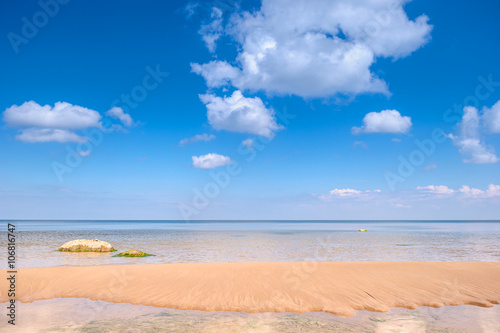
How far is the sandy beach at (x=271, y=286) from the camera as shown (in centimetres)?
1265

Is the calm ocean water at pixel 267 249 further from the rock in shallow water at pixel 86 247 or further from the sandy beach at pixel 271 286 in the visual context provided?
the sandy beach at pixel 271 286

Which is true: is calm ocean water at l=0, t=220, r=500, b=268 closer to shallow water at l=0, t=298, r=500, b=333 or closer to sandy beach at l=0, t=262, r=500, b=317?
sandy beach at l=0, t=262, r=500, b=317

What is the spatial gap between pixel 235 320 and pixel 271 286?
16.2ft

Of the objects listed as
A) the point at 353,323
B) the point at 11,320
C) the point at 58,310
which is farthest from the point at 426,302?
the point at 11,320

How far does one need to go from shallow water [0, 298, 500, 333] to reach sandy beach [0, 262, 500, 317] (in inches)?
25.4

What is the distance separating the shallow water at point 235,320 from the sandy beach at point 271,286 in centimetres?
64

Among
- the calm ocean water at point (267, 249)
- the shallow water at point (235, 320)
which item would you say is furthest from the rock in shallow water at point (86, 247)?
the shallow water at point (235, 320)

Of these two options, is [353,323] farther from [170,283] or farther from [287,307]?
[170,283]

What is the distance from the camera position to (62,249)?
1372 inches

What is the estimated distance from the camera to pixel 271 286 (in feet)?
50.3

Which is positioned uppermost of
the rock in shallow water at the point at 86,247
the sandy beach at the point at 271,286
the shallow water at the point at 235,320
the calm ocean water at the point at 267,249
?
the shallow water at the point at 235,320

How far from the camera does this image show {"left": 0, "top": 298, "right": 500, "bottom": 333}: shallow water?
972cm

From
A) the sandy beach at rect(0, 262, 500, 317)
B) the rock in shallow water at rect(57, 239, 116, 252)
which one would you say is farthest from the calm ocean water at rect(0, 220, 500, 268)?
the sandy beach at rect(0, 262, 500, 317)

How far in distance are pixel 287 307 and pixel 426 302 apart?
217 inches
